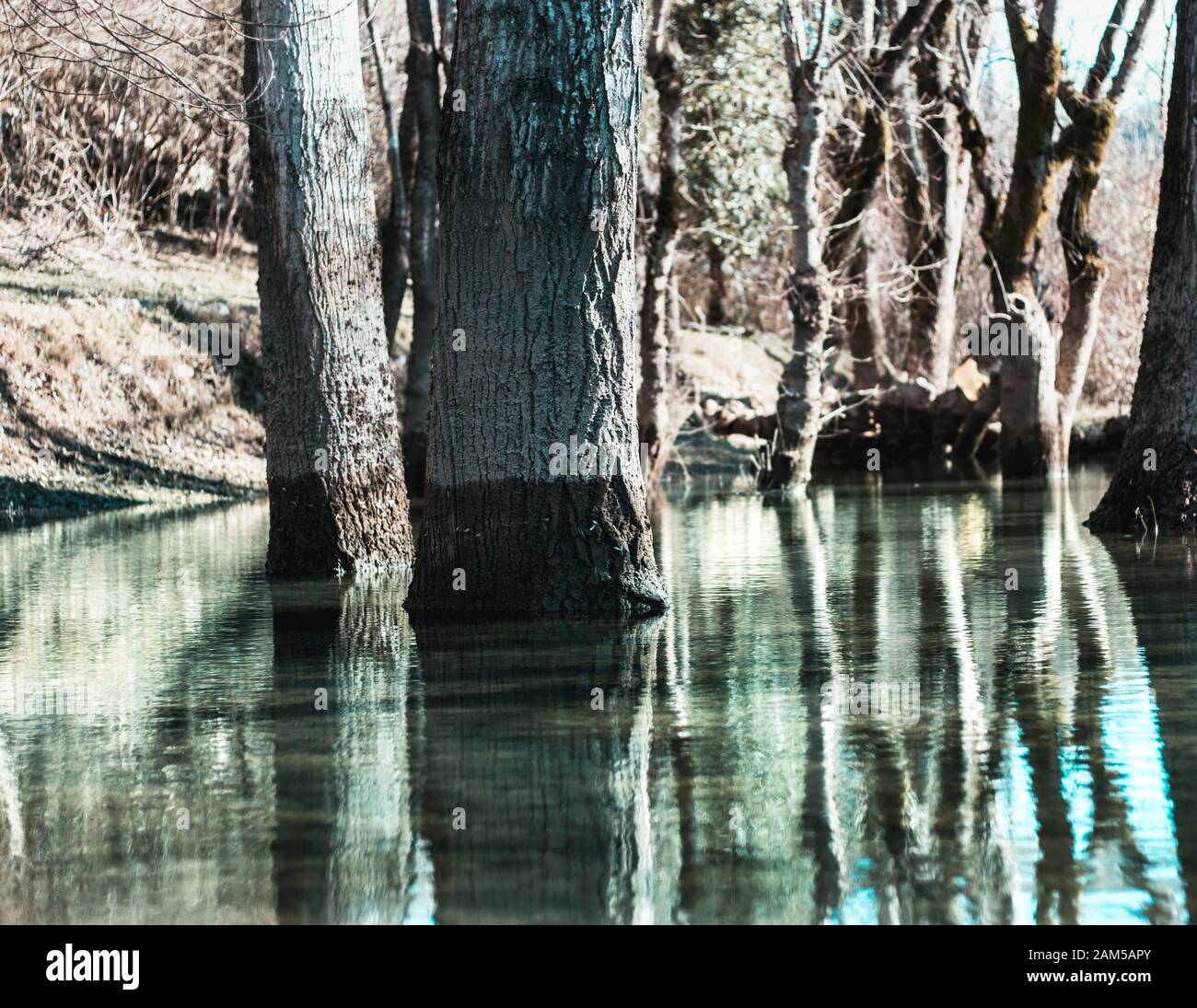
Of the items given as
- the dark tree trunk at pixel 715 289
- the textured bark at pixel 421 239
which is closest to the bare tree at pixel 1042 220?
the textured bark at pixel 421 239

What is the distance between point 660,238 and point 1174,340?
31.8 ft

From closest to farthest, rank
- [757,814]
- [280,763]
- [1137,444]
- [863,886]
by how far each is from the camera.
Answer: [863,886], [757,814], [280,763], [1137,444]

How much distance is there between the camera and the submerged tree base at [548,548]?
9195 mm

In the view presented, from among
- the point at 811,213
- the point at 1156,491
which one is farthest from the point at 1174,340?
the point at 811,213

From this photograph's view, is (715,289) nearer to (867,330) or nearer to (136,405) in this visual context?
(867,330)

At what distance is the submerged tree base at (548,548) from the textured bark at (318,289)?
2413 millimetres

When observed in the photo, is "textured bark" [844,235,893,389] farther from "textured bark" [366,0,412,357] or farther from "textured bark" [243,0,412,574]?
"textured bark" [243,0,412,574]

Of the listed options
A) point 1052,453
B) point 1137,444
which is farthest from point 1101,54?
point 1137,444

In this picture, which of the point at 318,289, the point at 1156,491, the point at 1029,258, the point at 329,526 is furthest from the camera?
the point at 1029,258

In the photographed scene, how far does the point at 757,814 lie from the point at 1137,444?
875 centimetres

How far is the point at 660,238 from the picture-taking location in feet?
70.3

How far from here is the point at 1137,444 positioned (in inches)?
512
